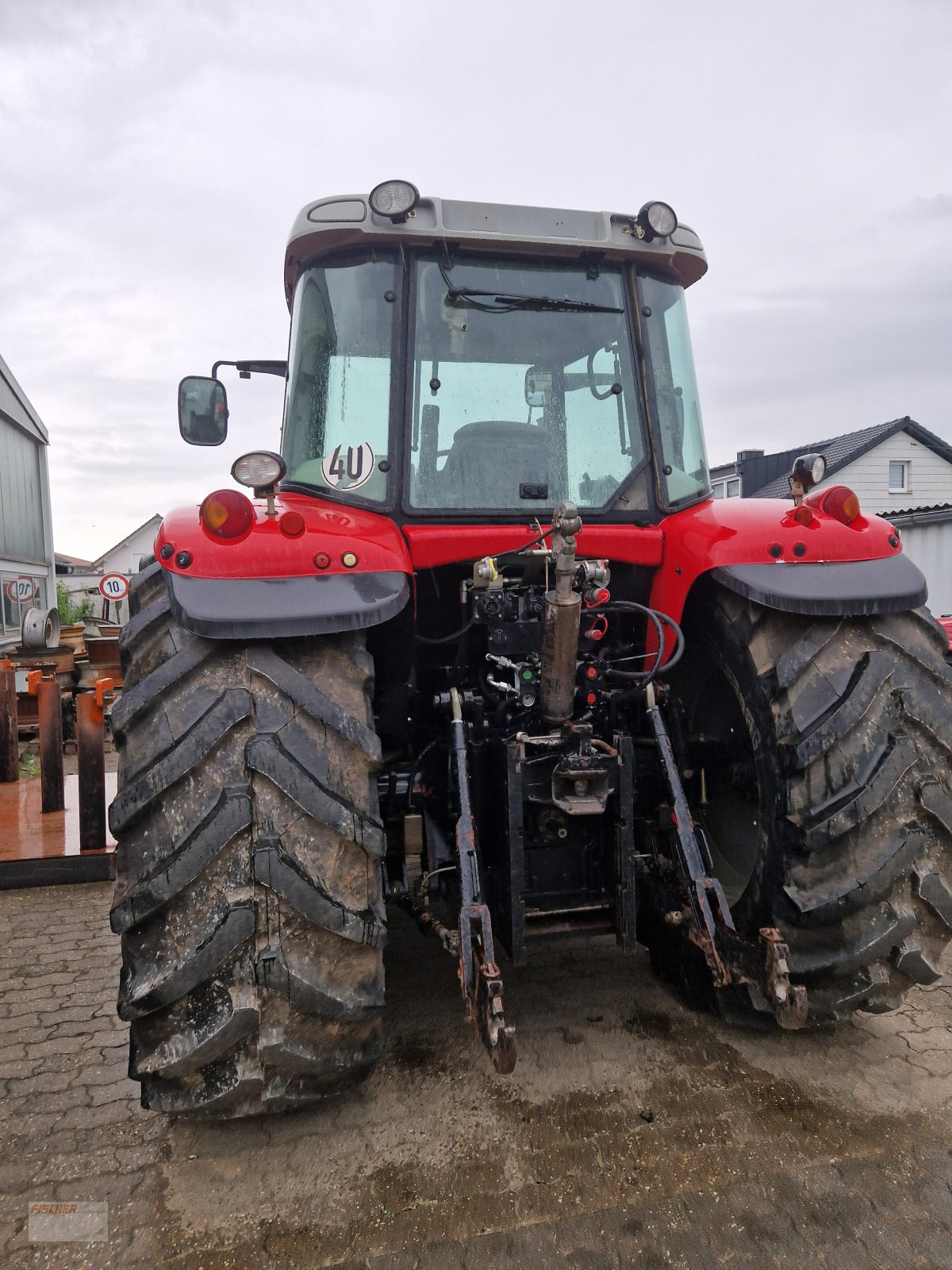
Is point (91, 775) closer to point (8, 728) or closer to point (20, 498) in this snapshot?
point (8, 728)

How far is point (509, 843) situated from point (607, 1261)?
1006 millimetres

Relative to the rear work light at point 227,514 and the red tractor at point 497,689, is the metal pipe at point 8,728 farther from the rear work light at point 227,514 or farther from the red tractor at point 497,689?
the rear work light at point 227,514

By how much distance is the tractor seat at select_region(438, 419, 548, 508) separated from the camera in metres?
2.88

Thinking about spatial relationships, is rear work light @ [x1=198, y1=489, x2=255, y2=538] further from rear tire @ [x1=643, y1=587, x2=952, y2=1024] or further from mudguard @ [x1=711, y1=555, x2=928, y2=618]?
rear tire @ [x1=643, y1=587, x2=952, y2=1024]

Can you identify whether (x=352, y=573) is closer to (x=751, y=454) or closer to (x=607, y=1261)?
(x=607, y=1261)

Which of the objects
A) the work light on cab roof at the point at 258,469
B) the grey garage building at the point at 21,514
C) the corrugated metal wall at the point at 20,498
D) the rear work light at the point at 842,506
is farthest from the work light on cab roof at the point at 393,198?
the corrugated metal wall at the point at 20,498

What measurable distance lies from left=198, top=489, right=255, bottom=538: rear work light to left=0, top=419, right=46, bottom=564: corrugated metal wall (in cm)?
1581

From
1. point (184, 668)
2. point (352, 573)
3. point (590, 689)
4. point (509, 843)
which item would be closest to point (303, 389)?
point (352, 573)

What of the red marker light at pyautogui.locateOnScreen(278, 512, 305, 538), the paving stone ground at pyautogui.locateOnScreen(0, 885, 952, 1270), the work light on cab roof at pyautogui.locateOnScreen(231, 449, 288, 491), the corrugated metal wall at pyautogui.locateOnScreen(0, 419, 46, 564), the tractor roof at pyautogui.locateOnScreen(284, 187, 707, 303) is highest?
the corrugated metal wall at pyautogui.locateOnScreen(0, 419, 46, 564)

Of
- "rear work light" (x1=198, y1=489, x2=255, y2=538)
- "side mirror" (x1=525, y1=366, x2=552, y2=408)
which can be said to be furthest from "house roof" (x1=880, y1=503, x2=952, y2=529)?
"rear work light" (x1=198, y1=489, x2=255, y2=538)

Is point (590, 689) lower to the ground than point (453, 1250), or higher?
higher

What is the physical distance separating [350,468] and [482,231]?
94 centimetres

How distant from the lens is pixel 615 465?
10.0 feet

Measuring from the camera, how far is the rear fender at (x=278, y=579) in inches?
86.5
